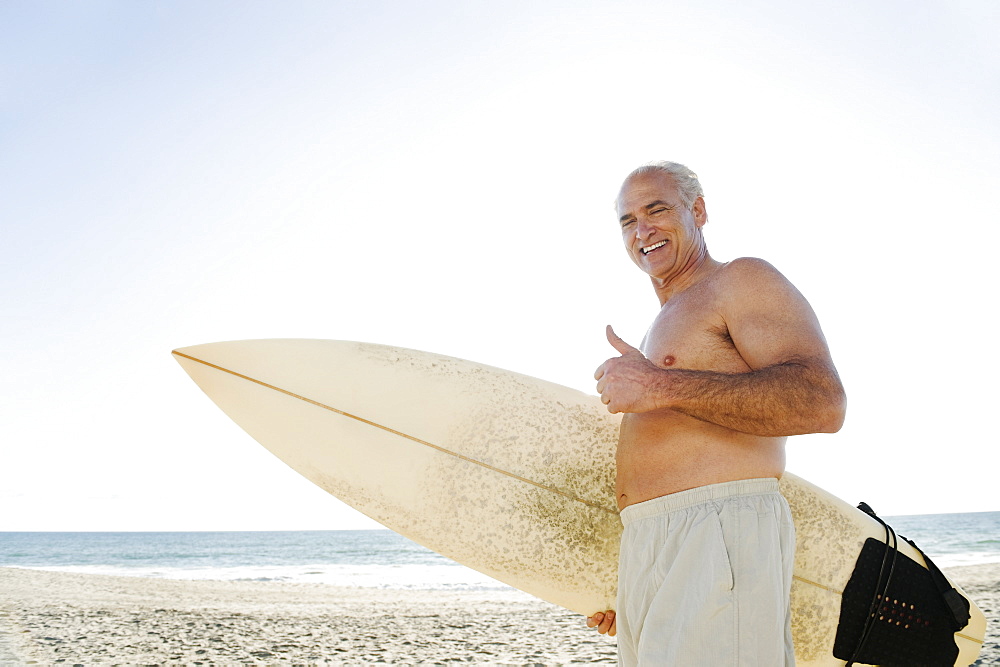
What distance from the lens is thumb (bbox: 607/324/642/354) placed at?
5.03 feet

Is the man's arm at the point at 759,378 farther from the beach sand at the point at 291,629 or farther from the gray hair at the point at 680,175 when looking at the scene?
the beach sand at the point at 291,629

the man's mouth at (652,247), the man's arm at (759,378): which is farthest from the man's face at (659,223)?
the man's arm at (759,378)

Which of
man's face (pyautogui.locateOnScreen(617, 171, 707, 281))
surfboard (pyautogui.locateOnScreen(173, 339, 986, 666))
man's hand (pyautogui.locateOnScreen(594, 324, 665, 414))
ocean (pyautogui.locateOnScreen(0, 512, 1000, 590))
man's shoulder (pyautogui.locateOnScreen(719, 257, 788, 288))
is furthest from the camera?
ocean (pyautogui.locateOnScreen(0, 512, 1000, 590))

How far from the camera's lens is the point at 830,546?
6.55 ft

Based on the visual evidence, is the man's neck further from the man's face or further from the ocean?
the ocean

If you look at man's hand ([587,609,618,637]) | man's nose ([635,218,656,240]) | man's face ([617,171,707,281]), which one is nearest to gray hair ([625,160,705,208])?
man's face ([617,171,707,281])

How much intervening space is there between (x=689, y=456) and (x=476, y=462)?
1038 millimetres

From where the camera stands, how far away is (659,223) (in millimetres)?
1792

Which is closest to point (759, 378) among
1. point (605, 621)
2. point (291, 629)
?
point (605, 621)

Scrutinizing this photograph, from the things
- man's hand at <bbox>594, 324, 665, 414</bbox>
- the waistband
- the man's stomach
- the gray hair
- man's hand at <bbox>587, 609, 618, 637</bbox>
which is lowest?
man's hand at <bbox>587, 609, 618, 637</bbox>

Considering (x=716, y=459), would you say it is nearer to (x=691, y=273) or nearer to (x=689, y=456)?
(x=689, y=456)

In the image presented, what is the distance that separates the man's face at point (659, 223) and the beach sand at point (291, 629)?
11.9 feet

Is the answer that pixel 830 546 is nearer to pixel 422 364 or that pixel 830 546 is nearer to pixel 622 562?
pixel 622 562

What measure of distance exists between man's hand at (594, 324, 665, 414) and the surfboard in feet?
2.80
